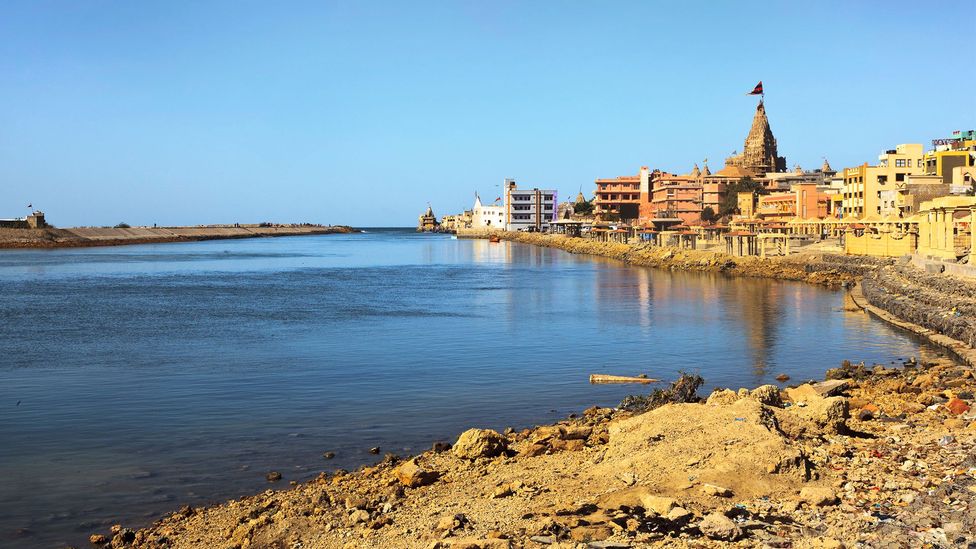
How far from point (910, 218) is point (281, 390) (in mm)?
40745

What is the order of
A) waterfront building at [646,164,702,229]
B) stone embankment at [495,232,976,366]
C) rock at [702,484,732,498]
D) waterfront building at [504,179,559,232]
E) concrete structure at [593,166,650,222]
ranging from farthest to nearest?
waterfront building at [504,179,559,232] < concrete structure at [593,166,650,222] < waterfront building at [646,164,702,229] < stone embankment at [495,232,976,366] < rock at [702,484,732,498]

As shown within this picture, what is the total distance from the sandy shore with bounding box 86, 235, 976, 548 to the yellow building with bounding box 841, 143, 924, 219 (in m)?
61.7

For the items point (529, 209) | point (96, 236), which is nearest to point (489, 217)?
point (529, 209)

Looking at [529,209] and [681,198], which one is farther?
[529,209]

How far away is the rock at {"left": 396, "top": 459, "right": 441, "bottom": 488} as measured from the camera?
10656 mm

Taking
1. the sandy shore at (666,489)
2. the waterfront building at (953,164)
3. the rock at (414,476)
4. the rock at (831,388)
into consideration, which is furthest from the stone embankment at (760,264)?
the rock at (414,476)

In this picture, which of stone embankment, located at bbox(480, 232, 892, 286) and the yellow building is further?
the yellow building

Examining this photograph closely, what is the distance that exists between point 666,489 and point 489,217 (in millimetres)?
175168

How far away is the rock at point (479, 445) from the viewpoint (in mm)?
11914

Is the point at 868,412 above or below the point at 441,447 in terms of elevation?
above

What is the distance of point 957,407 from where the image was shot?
1296cm

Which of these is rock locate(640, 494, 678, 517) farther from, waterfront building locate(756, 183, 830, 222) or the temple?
the temple

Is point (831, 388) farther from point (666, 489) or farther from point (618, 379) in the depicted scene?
point (666, 489)

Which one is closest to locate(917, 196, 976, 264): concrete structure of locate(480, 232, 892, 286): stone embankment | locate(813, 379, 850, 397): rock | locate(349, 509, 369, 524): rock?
locate(480, 232, 892, 286): stone embankment
